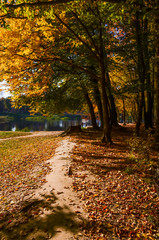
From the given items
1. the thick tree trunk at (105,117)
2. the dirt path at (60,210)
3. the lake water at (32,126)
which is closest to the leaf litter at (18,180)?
the dirt path at (60,210)

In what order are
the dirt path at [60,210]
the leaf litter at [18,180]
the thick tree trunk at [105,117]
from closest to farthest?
the dirt path at [60,210], the leaf litter at [18,180], the thick tree trunk at [105,117]

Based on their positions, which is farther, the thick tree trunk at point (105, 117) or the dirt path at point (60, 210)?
the thick tree trunk at point (105, 117)

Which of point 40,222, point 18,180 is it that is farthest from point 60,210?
point 18,180

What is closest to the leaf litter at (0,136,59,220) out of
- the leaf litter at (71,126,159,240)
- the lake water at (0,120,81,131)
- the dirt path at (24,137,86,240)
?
the dirt path at (24,137,86,240)

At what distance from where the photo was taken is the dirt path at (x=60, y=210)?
3.25m

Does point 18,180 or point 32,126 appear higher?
point 32,126

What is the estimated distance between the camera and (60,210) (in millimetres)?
3914

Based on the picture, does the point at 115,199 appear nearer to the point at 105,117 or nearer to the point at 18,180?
the point at 18,180

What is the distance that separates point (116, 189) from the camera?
4.90 meters

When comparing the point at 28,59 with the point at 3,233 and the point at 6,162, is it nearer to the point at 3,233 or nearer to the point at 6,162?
the point at 6,162

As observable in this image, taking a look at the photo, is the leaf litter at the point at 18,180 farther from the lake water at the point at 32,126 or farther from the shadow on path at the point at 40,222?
the lake water at the point at 32,126

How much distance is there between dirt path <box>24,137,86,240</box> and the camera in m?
3.25

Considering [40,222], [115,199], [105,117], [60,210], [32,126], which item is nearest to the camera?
[40,222]

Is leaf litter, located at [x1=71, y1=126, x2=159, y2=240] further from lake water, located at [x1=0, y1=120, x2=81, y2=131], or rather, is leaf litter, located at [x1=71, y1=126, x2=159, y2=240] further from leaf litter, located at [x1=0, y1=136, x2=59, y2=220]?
lake water, located at [x1=0, y1=120, x2=81, y2=131]
